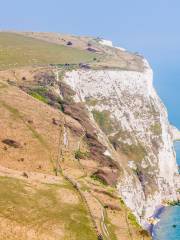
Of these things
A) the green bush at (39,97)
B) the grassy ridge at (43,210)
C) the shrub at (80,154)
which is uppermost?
the grassy ridge at (43,210)

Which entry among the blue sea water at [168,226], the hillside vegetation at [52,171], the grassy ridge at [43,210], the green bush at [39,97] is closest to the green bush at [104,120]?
the hillside vegetation at [52,171]

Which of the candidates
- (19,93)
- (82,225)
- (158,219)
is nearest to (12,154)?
(82,225)

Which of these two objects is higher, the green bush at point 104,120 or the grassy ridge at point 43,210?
the grassy ridge at point 43,210

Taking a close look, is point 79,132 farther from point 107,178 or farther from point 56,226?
point 56,226

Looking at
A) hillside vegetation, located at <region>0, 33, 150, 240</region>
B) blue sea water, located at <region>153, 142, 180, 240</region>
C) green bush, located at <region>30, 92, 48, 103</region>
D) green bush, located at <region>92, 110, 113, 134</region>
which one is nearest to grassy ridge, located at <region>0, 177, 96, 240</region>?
hillside vegetation, located at <region>0, 33, 150, 240</region>

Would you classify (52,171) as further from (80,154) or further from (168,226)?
(168,226)

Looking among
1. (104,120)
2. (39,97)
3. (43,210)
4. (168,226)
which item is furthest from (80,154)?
(43,210)

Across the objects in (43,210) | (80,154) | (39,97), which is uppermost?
(43,210)

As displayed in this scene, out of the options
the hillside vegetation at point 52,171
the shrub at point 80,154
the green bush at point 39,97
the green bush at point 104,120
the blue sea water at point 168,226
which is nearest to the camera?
the hillside vegetation at point 52,171

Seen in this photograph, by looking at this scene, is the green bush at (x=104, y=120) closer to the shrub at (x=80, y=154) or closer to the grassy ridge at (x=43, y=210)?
the shrub at (x=80, y=154)
